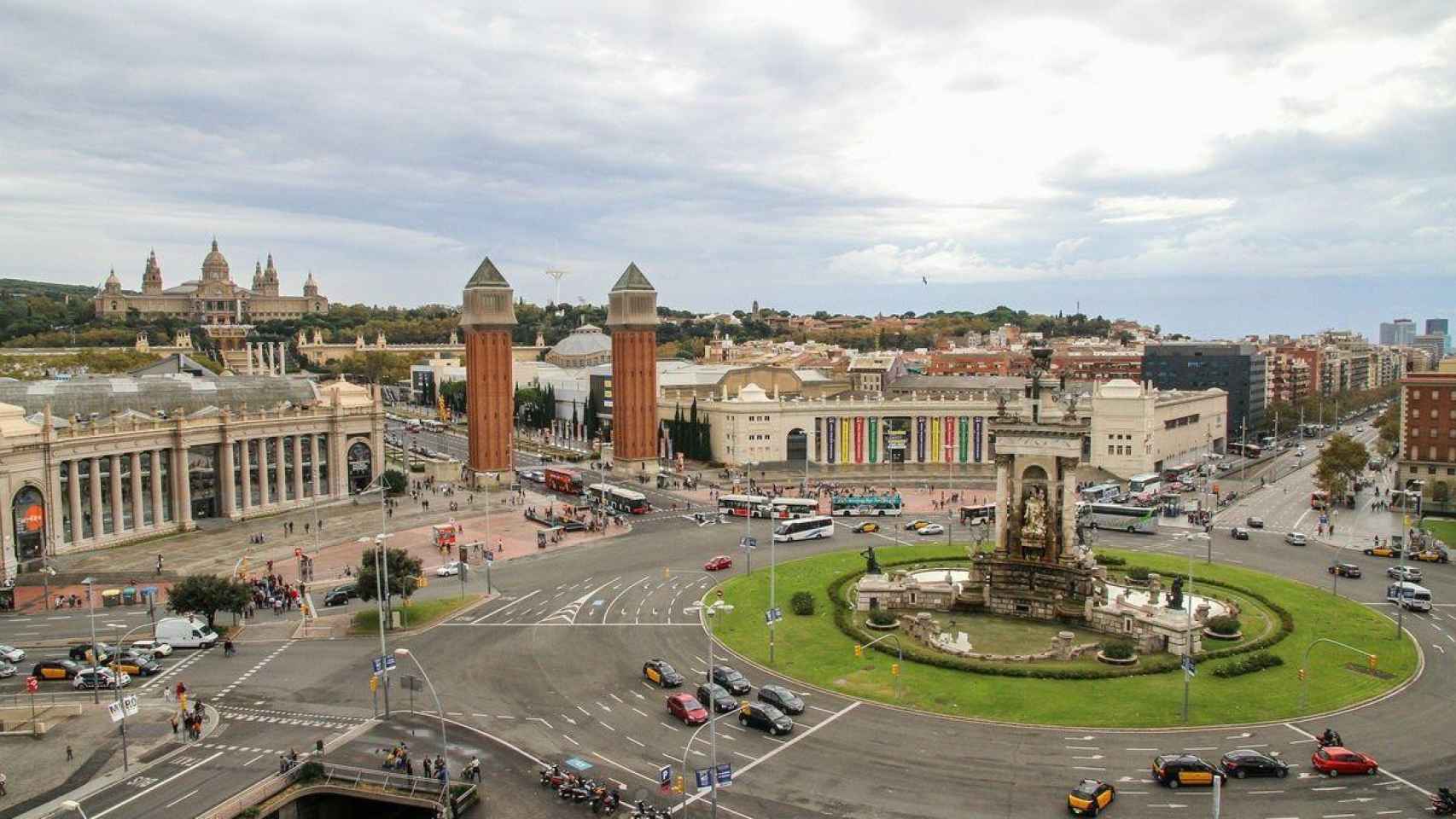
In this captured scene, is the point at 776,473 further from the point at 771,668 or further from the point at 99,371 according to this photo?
the point at 99,371

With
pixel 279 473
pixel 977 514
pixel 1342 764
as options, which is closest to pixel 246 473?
pixel 279 473

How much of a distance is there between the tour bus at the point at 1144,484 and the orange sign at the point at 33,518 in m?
106

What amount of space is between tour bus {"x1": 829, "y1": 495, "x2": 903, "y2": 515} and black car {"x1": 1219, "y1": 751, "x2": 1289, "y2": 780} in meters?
64.3

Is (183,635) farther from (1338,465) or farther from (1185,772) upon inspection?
(1338,465)

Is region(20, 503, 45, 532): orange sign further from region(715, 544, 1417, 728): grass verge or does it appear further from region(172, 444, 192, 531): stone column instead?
region(715, 544, 1417, 728): grass verge

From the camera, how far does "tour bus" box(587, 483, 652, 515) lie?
349 feet

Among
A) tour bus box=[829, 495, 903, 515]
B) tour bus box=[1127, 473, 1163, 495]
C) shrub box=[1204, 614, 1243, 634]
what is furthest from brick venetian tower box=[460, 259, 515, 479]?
→ shrub box=[1204, 614, 1243, 634]

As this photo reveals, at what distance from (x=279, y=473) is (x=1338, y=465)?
368 ft

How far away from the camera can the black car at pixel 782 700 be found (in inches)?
1875

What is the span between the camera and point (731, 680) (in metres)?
50.9

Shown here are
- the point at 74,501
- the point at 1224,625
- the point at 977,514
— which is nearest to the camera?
the point at 1224,625

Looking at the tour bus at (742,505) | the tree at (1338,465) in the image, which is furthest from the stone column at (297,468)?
the tree at (1338,465)

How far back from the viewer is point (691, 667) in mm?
54906

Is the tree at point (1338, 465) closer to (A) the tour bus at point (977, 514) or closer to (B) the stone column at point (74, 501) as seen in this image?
(A) the tour bus at point (977, 514)
